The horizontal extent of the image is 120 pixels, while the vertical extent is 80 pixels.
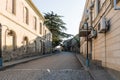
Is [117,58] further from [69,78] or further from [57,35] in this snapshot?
[57,35]

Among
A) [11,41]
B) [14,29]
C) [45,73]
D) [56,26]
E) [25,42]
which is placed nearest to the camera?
[45,73]

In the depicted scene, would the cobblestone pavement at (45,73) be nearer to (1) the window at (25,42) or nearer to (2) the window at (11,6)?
(2) the window at (11,6)

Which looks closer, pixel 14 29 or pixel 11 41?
pixel 11 41

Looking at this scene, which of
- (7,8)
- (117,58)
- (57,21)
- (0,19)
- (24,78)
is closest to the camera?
(117,58)

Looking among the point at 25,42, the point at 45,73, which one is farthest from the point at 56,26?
Answer: the point at 45,73

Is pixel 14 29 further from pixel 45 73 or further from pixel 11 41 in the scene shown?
pixel 45 73

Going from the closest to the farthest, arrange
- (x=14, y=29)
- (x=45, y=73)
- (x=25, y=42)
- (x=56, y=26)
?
(x=45, y=73) → (x=14, y=29) → (x=25, y=42) → (x=56, y=26)

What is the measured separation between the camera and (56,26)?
57.5 meters

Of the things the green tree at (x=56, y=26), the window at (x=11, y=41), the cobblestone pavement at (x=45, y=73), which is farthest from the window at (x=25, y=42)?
the green tree at (x=56, y=26)

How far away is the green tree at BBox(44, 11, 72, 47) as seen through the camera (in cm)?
5734

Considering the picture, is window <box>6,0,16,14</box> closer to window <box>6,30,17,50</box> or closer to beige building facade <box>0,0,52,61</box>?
beige building facade <box>0,0,52,61</box>

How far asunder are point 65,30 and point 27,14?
109 ft

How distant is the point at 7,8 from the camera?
62.2 feet

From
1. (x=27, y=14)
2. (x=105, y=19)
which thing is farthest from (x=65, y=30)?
(x=105, y=19)
